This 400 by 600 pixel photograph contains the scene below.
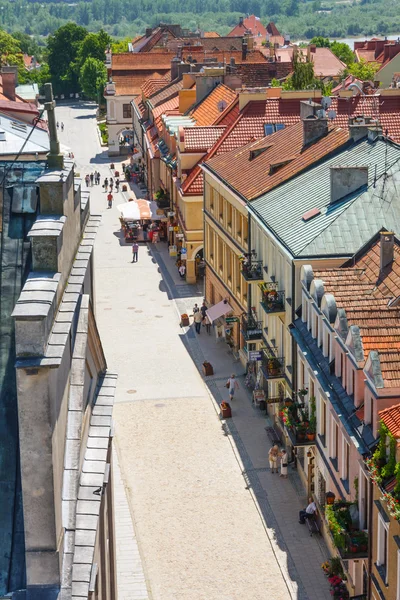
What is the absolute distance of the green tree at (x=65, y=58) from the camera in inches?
6777

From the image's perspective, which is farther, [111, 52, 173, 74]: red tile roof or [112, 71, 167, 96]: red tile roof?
[111, 52, 173, 74]: red tile roof

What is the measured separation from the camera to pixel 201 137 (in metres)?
67.1

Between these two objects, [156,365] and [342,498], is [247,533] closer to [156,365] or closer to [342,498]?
[342,498]

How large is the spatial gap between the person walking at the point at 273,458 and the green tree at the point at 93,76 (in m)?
118

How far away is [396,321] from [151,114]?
66.0 m

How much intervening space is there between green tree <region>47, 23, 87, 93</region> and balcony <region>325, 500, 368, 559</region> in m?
148

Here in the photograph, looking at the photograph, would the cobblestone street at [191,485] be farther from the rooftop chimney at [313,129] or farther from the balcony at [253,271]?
the rooftop chimney at [313,129]

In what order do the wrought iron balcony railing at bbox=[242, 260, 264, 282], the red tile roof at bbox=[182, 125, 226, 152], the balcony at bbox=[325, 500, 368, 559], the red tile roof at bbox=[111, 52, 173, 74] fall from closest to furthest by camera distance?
1. the balcony at bbox=[325, 500, 368, 559]
2. the wrought iron balcony railing at bbox=[242, 260, 264, 282]
3. the red tile roof at bbox=[182, 125, 226, 152]
4. the red tile roof at bbox=[111, 52, 173, 74]

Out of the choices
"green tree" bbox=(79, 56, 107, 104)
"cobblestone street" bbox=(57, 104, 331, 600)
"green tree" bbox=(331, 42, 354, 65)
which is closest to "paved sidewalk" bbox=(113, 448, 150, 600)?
"cobblestone street" bbox=(57, 104, 331, 600)

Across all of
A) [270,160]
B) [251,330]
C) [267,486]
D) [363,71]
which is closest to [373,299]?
[267,486]

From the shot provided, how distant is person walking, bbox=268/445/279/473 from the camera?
4078 cm

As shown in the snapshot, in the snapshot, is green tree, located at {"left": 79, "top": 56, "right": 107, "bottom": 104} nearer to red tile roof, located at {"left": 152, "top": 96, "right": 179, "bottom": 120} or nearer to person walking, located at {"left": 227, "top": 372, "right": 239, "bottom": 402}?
red tile roof, located at {"left": 152, "top": 96, "right": 179, "bottom": 120}

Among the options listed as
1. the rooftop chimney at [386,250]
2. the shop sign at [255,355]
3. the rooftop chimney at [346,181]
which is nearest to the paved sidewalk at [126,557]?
the shop sign at [255,355]

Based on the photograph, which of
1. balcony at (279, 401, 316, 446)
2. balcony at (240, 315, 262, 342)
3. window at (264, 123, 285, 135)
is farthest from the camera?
window at (264, 123, 285, 135)
